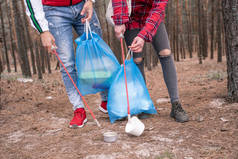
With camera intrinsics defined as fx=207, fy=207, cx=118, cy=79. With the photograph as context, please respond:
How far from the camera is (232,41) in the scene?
210 centimetres

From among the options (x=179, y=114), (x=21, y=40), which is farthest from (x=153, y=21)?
(x=21, y=40)

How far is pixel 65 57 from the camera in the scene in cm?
211

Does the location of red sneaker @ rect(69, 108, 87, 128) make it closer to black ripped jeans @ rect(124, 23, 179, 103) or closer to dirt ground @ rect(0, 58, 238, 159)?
dirt ground @ rect(0, 58, 238, 159)

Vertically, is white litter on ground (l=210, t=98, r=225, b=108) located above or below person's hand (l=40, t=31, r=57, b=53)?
below

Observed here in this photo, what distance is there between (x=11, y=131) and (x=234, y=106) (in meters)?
2.29

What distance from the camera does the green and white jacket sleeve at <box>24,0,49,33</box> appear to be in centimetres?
191

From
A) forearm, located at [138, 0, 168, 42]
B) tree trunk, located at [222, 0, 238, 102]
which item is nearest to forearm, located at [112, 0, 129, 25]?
forearm, located at [138, 0, 168, 42]

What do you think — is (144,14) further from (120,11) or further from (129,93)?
(129,93)

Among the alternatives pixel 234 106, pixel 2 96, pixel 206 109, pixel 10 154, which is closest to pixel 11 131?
pixel 10 154

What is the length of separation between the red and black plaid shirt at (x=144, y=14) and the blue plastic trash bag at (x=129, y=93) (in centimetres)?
36

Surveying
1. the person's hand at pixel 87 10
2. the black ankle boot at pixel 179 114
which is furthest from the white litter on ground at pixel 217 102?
the person's hand at pixel 87 10

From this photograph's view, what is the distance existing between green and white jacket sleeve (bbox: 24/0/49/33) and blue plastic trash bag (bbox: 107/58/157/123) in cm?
83

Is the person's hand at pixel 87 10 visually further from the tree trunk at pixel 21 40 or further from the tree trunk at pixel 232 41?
the tree trunk at pixel 21 40

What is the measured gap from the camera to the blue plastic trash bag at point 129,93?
6.70ft
